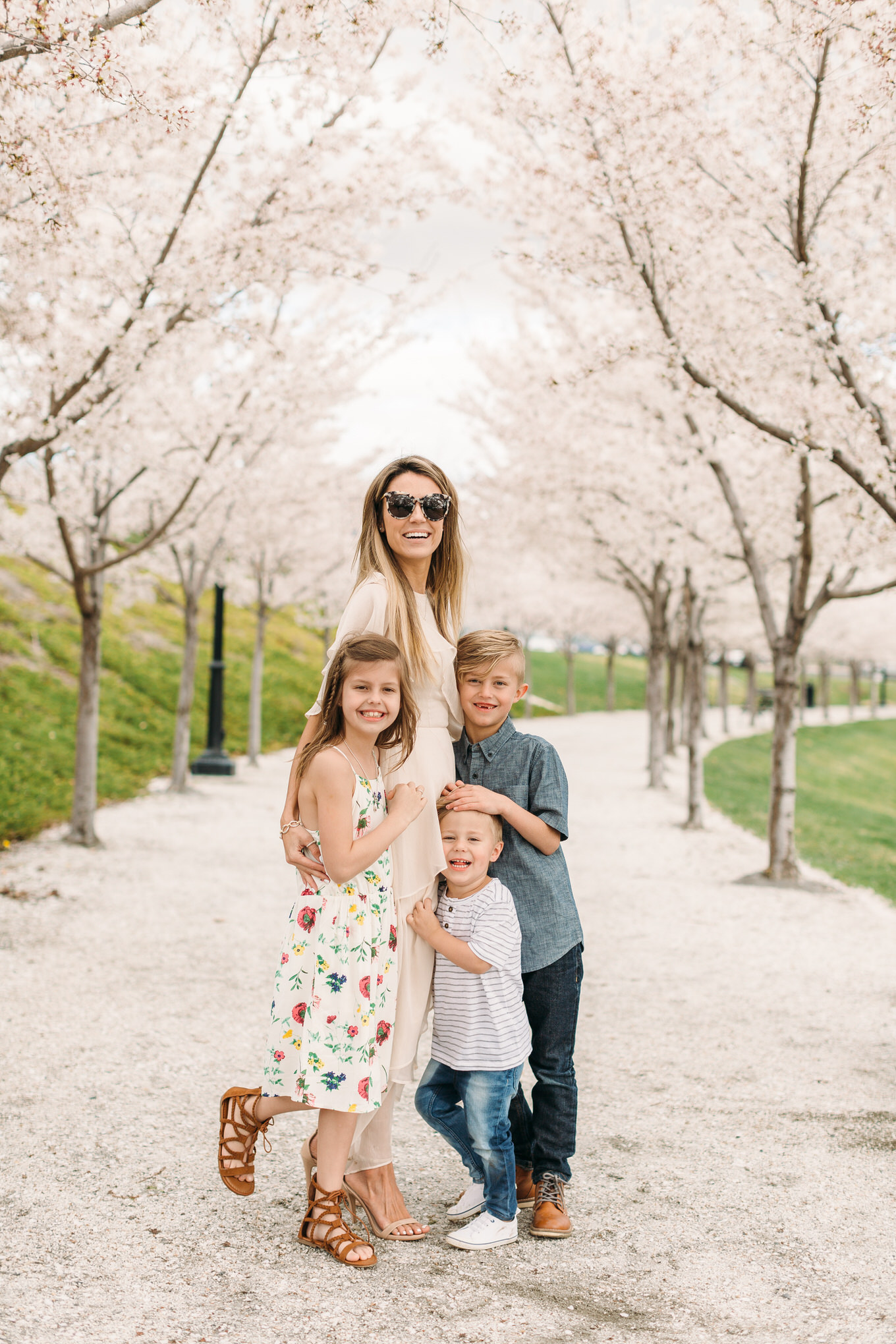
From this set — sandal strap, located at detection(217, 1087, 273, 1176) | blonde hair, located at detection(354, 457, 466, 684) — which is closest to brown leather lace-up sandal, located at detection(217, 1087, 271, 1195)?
sandal strap, located at detection(217, 1087, 273, 1176)

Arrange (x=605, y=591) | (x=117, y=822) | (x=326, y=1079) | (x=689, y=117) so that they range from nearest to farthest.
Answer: (x=326, y=1079) → (x=689, y=117) → (x=117, y=822) → (x=605, y=591)

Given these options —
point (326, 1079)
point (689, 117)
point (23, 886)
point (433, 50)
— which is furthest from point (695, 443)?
point (326, 1079)

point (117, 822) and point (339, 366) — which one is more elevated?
point (339, 366)

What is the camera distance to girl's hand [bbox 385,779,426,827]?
115 inches

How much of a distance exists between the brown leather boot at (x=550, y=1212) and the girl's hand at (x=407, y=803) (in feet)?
4.10

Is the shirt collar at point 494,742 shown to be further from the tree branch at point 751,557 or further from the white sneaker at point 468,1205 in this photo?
the tree branch at point 751,557

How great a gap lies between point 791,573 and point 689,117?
16.6 ft

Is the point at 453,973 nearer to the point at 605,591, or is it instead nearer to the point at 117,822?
the point at 117,822

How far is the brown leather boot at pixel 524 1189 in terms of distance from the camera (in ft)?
Answer: 11.0

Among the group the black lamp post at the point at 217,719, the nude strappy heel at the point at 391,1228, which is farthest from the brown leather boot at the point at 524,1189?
the black lamp post at the point at 217,719

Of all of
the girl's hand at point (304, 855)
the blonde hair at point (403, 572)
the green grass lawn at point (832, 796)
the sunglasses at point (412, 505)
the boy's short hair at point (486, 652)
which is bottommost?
the green grass lawn at point (832, 796)

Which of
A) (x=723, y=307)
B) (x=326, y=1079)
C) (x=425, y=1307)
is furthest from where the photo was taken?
(x=723, y=307)

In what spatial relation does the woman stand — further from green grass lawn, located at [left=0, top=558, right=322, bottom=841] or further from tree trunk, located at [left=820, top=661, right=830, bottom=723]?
tree trunk, located at [left=820, top=661, right=830, bottom=723]

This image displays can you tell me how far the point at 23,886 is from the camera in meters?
8.21
